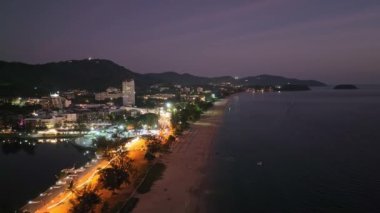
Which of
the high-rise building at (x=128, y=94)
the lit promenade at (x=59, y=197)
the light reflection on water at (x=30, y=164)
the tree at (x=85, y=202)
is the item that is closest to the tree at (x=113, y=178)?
the lit promenade at (x=59, y=197)

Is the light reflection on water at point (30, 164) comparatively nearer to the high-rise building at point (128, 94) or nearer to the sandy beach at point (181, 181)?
the sandy beach at point (181, 181)

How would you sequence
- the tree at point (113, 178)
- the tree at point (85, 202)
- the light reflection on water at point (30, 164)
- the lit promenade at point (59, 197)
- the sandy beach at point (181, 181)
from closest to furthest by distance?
the tree at point (85, 202) → the lit promenade at point (59, 197) → the sandy beach at point (181, 181) → the tree at point (113, 178) → the light reflection on water at point (30, 164)

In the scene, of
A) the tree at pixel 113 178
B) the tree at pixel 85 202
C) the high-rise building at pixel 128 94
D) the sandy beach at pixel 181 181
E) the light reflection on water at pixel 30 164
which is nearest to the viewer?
the tree at pixel 85 202

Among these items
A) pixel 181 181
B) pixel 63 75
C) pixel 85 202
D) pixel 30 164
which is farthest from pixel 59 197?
pixel 63 75

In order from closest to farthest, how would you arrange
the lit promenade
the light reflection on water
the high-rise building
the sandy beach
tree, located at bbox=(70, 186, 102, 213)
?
tree, located at bbox=(70, 186, 102, 213)
the lit promenade
the sandy beach
the light reflection on water
the high-rise building

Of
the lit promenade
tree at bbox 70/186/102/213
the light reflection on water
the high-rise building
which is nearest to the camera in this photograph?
tree at bbox 70/186/102/213

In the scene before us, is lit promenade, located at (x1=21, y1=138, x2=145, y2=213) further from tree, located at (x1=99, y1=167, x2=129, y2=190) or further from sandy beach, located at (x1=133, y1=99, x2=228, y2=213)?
sandy beach, located at (x1=133, y1=99, x2=228, y2=213)

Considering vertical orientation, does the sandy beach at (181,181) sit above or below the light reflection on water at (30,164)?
above

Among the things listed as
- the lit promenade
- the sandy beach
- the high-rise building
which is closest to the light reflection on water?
the lit promenade

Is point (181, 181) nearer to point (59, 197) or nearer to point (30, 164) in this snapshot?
point (59, 197)

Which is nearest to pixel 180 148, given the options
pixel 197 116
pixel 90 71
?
pixel 197 116

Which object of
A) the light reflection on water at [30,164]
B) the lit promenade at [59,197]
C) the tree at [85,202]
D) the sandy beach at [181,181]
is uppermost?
the tree at [85,202]
